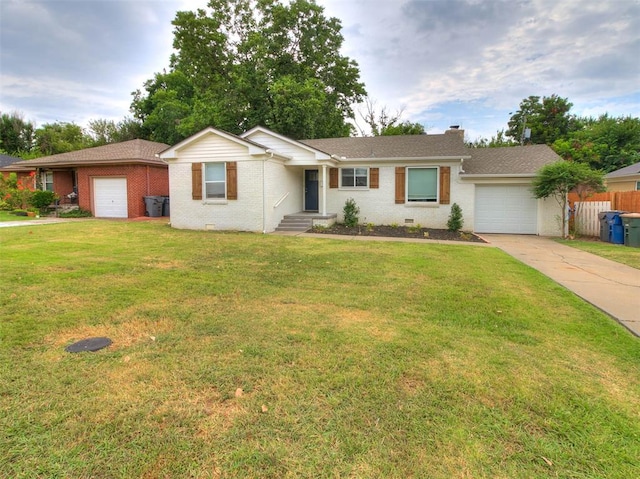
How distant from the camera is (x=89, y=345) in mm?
3514

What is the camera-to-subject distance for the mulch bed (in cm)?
1300

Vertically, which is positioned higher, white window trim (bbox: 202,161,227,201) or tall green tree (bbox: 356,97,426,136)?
tall green tree (bbox: 356,97,426,136)

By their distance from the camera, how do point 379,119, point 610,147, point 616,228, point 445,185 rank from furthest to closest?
point 379,119 < point 610,147 < point 445,185 < point 616,228

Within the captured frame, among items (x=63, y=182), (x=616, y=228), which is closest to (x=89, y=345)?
(x=616, y=228)

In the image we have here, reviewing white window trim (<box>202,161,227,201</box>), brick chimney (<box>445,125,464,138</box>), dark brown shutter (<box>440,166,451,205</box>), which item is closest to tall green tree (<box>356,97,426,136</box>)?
brick chimney (<box>445,125,464,138</box>)

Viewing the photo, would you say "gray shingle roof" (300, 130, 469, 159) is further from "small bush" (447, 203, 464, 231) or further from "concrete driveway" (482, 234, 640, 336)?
"concrete driveway" (482, 234, 640, 336)

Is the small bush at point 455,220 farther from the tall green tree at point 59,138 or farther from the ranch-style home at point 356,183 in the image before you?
the tall green tree at point 59,138

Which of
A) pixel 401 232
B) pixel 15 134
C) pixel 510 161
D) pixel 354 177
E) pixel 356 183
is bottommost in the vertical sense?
pixel 401 232

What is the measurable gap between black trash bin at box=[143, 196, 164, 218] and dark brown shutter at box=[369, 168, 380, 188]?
1073 centimetres

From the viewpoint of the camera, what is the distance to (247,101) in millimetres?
23266

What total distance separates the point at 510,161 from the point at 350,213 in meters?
7.46

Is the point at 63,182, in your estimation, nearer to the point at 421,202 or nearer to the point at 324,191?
the point at 324,191

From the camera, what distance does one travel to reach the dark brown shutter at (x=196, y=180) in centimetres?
1412

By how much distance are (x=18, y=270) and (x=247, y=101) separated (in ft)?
64.4
